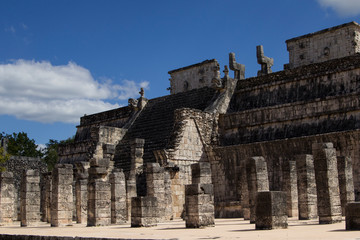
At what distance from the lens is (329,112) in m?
22.6

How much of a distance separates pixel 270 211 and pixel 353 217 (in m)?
1.91

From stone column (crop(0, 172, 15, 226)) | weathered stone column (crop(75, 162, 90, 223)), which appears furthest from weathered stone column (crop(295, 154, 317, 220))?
stone column (crop(0, 172, 15, 226))

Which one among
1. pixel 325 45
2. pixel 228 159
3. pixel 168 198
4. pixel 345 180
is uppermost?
pixel 325 45

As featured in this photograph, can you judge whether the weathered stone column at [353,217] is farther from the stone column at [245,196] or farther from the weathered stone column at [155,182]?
the weathered stone column at [155,182]

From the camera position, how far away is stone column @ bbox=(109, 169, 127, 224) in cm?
1875

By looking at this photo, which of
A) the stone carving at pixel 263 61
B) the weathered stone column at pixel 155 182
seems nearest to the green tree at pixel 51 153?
the stone carving at pixel 263 61

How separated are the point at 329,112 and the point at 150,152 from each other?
27.6 feet

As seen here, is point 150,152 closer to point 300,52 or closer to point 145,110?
point 145,110

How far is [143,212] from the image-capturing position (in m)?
16.3

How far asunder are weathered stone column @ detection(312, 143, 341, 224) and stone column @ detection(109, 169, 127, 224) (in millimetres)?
7099

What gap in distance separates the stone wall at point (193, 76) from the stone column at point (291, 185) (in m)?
23.1

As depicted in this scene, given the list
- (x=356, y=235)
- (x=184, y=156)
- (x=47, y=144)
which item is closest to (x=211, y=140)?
(x=184, y=156)

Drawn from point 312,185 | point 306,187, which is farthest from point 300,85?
point 306,187

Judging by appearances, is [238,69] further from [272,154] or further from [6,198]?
[6,198]
